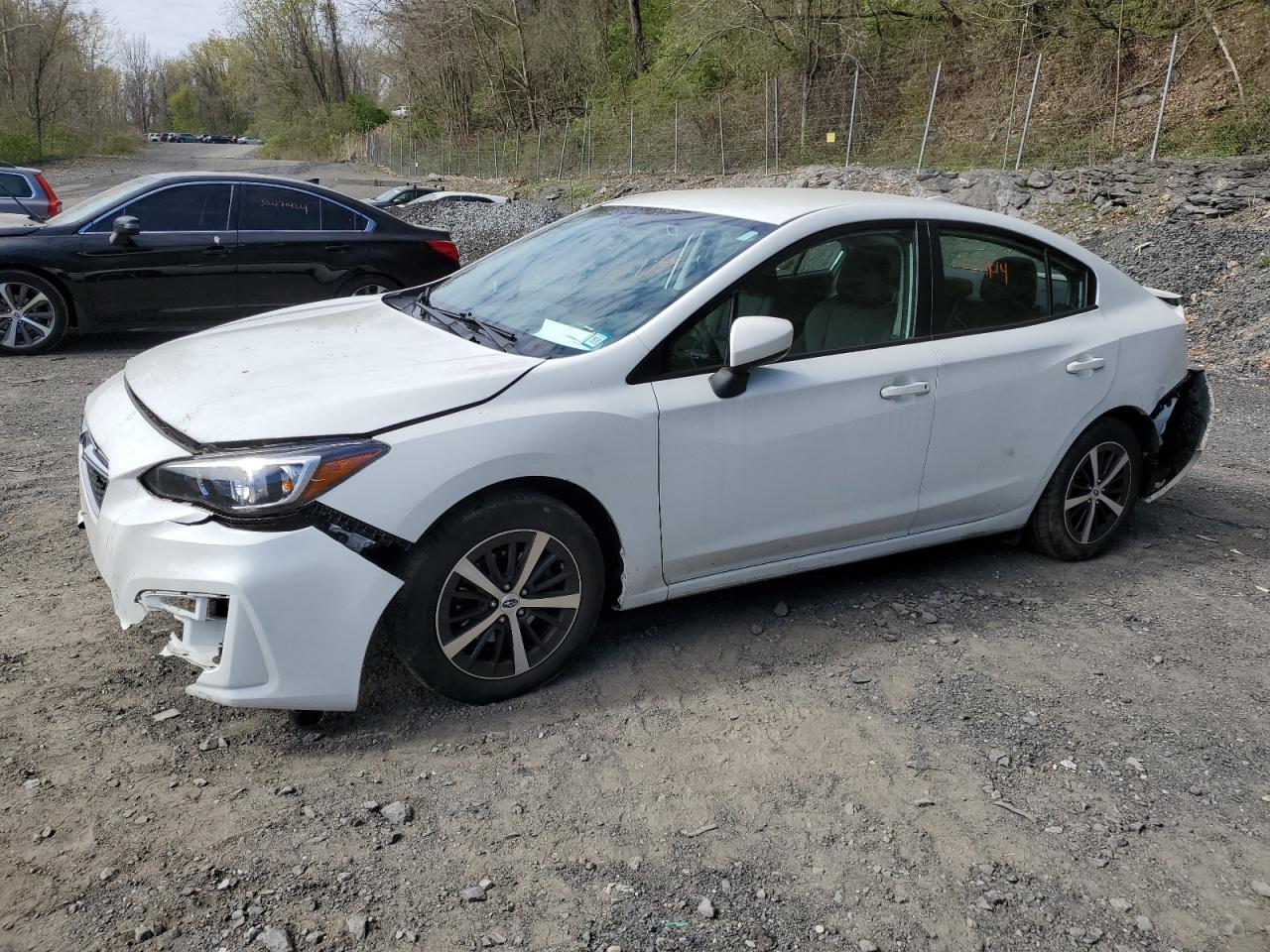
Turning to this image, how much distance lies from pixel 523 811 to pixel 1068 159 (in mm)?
18301

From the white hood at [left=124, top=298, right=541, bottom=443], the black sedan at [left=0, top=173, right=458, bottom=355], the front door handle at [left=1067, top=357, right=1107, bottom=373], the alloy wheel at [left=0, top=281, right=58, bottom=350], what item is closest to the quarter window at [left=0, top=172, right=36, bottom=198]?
the black sedan at [left=0, top=173, right=458, bottom=355]

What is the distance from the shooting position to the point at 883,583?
4711mm

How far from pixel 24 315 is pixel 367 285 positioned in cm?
285

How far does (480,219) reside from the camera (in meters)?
20.8

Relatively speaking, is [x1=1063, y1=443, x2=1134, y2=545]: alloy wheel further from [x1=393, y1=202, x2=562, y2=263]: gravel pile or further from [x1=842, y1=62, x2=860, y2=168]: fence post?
[x1=842, y1=62, x2=860, y2=168]: fence post

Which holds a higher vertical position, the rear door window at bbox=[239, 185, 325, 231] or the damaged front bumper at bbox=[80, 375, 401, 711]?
the rear door window at bbox=[239, 185, 325, 231]

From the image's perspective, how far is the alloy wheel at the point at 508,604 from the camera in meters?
3.36

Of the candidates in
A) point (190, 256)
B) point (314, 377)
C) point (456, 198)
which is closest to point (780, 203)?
point (314, 377)

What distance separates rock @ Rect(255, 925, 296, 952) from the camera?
2.48 meters

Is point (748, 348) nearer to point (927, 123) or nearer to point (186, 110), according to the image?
point (927, 123)

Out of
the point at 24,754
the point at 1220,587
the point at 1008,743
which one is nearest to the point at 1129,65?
the point at 1220,587

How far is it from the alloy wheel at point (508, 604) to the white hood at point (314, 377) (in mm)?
507

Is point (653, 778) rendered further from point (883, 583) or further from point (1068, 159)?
point (1068, 159)

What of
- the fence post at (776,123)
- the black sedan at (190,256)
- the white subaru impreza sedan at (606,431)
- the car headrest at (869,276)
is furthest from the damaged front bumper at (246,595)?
the fence post at (776,123)
